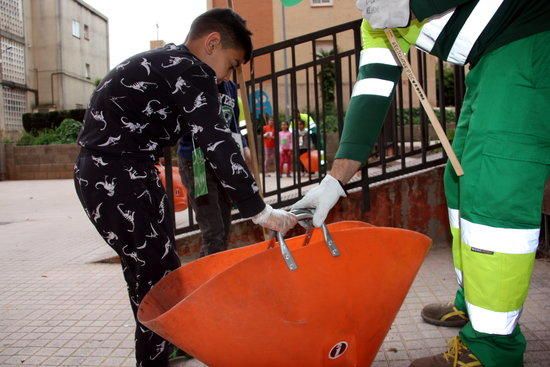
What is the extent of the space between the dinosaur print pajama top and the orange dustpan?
39 cm

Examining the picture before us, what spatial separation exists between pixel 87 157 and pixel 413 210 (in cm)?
279

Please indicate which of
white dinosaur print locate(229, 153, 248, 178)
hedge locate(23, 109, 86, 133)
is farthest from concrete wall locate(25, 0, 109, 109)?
white dinosaur print locate(229, 153, 248, 178)

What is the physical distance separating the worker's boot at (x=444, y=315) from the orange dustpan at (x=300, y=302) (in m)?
0.99

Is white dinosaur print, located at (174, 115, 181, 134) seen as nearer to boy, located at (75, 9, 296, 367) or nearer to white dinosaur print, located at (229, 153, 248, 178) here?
boy, located at (75, 9, 296, 367)

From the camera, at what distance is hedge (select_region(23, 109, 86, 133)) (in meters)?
23.6

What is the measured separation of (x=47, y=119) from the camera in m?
24.0

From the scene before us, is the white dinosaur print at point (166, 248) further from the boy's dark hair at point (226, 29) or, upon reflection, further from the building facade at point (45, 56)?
the building facade at point (45, 56)

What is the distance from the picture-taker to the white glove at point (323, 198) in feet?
6.06

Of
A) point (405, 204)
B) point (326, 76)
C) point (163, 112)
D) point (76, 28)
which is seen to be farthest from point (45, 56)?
point (163, 112)

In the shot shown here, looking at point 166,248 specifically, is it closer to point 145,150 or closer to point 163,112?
point 145,150

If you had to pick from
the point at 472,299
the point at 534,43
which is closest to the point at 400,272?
the point at 472,299

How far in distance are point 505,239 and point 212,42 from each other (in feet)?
4.36

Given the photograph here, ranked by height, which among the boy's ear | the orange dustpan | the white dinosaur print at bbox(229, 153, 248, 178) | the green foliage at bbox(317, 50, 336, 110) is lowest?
the orange dustpan

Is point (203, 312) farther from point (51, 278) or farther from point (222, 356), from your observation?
point (51, 278)
